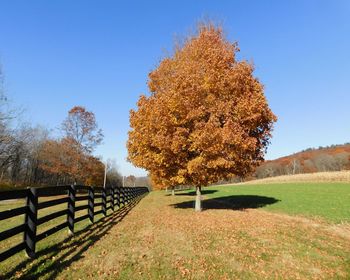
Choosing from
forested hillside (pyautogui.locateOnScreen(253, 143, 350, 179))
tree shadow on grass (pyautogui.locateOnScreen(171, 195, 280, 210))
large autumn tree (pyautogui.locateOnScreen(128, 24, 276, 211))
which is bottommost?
tree shadow on grass (pyautogui.locateOnScreen(171, 195, 280, 210))

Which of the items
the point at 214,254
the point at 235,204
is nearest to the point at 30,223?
the point at 214,254

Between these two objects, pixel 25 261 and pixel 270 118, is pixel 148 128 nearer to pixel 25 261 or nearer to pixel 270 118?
pixel 270 118

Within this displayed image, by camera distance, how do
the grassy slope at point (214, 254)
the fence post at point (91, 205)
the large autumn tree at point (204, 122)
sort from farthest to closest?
the large autumn tree at point (204, 122), the fence post at point (91, 205), the grassy slope at point (214, 254)

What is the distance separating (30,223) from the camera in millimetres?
7863

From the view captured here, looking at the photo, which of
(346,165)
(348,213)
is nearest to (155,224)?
(348,213)

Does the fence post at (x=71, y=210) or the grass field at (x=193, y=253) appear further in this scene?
the fence post at (x=71, y=210)

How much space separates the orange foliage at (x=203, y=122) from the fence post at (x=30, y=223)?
9.12 metres

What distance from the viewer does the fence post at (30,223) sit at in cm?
767

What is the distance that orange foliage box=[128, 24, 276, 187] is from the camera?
1633cm

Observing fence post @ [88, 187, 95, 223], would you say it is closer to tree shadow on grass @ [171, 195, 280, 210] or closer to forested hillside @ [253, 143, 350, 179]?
tree shadow on grass @ [171, 195, 280, 210]

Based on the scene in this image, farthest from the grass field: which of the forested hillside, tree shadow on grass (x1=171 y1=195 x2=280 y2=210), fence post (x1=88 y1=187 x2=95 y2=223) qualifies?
the forested hillside

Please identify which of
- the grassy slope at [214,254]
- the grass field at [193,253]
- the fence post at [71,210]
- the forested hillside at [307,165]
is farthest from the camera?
the forested hillside at [307,165]

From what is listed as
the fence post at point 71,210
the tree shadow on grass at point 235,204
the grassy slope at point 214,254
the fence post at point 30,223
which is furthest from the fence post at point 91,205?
the tree shadow on grass at point 235,204

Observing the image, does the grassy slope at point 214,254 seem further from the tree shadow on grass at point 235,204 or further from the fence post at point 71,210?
the tree shadow on grass at point 235,204
